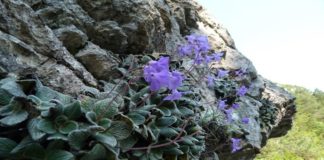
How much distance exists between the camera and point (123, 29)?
3.17 m

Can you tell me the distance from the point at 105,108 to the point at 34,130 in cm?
35

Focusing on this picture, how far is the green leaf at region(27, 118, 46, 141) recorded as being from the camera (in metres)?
1.47

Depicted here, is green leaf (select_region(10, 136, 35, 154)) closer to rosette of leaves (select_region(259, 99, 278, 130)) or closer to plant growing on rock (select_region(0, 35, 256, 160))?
plant growing on rock (select_region(0, 35, 256, 160))

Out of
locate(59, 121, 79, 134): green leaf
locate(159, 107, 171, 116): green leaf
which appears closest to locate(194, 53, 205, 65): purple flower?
locate(159, 107, 171, 116): green leaf

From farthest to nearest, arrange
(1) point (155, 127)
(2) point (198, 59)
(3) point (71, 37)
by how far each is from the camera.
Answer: (2) point (198, 59) → (3) point (71, 37) → (1) point (155, 127)

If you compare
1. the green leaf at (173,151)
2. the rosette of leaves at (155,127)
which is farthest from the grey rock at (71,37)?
the green leaf at (173,151)

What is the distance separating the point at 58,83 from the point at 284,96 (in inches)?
221

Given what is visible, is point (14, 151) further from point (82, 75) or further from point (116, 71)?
point (116, 71)

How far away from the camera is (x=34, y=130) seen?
1493 millimetres

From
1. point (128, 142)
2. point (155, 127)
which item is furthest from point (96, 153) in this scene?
point (155, 127)

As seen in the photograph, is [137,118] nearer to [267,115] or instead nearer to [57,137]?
[57,137]

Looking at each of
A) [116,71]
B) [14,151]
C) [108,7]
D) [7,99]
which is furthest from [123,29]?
[14,151]

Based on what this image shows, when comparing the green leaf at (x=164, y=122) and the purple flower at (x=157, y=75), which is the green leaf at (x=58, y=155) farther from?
the green leaf at (x=164, y=122)

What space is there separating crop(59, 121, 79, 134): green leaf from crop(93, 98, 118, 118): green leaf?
153 millimetres
